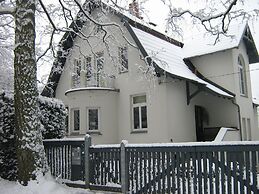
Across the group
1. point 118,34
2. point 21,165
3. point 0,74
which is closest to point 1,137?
point 21,165

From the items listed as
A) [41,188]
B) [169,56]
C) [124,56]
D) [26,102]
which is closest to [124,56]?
[124,56]

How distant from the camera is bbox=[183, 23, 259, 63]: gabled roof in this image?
66.7ft

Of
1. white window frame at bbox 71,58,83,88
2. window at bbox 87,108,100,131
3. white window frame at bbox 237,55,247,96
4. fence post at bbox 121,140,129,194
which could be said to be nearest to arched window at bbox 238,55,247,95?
white window frame at bbox 237,55,247,96

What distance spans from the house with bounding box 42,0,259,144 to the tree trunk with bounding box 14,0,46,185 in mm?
6421

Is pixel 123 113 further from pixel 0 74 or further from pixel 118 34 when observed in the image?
pixel 0 74

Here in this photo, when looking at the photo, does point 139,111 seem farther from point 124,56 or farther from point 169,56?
point 169,56

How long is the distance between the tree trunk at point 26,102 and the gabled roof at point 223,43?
1186 cm

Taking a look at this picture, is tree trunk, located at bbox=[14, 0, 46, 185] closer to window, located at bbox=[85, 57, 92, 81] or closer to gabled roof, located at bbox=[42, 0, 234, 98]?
gabled roof, located at bbox=[42, 0, 234, 98]

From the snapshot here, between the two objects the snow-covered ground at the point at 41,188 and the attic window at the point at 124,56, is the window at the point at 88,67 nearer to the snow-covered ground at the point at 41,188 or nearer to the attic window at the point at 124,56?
the attic window at the point at 124,56

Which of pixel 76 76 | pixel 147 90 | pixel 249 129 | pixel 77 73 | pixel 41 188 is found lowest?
pixel 41 188

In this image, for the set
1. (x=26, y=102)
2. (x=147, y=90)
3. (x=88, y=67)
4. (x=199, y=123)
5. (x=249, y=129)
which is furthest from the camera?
(x=249, y=129)

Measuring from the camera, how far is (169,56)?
19.7m

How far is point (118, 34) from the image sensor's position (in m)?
20.0

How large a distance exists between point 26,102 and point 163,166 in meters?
4.16
